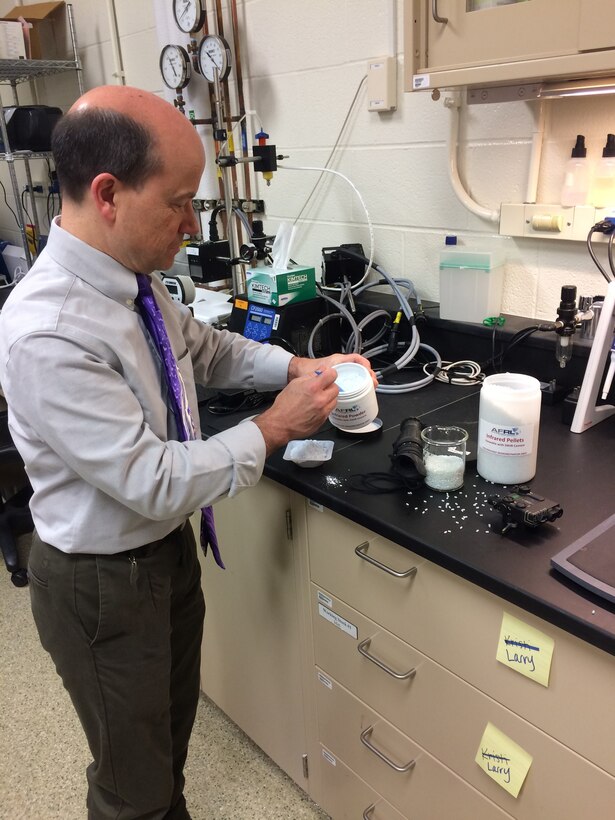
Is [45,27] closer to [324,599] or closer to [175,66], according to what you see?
[175,66]

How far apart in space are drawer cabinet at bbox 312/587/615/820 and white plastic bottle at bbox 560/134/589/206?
999 millimetres

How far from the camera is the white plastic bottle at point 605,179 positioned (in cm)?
131

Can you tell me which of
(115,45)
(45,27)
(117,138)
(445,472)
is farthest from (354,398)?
(45,27)

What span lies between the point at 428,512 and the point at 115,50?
252cm

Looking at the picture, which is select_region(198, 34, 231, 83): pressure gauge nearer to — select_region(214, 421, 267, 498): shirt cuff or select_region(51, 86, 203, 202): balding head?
select_region(51, 86, 203, 202): balding head

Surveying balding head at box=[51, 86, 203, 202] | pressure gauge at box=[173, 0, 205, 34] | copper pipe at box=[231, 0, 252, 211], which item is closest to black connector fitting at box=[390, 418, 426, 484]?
balding head at box=[51, 86, 203, 202]

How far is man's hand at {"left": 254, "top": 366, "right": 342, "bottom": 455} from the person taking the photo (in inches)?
43.0

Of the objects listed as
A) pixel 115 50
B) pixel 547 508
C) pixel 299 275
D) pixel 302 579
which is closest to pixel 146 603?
pixel 302 579

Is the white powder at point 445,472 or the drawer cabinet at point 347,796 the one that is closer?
the white powder at point 445,472

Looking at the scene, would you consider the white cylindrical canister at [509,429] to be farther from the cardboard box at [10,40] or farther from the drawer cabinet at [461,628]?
the cardboard box at [10,40]

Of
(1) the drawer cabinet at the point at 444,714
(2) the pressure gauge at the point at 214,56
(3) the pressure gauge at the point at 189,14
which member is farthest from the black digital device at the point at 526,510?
(3) the pressure gauge at the point at 189,14

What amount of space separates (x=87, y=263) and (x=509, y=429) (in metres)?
0.73

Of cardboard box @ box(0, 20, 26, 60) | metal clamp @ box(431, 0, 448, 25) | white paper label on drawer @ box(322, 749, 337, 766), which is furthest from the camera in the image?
cardboard box @ box(0, 20, 26, 60)

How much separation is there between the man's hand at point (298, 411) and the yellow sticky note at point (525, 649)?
1.45ft
